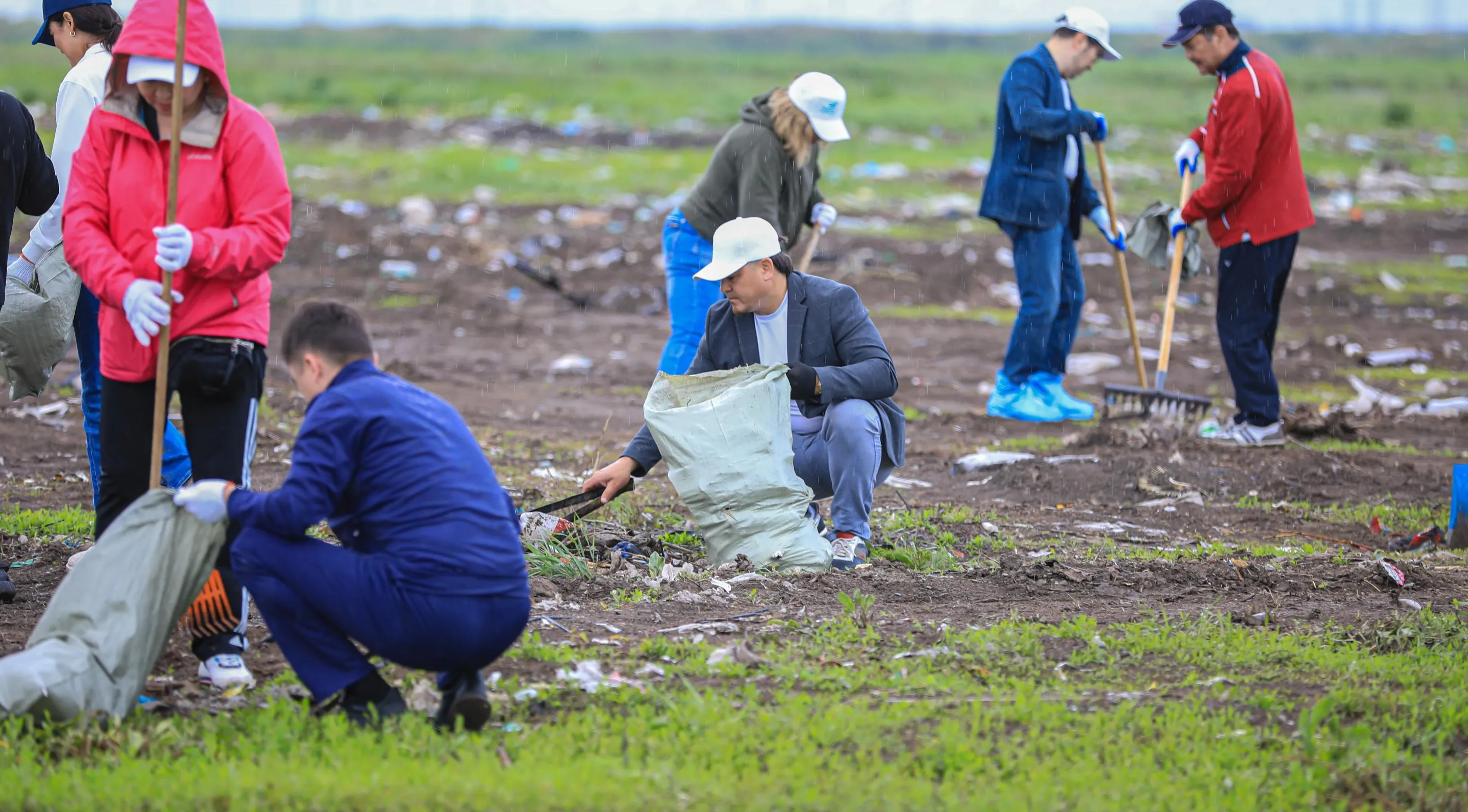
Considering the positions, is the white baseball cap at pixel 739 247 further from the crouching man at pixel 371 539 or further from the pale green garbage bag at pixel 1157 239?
the pale green garbage bag at pixel 1157 239

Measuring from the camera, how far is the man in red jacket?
729 cm

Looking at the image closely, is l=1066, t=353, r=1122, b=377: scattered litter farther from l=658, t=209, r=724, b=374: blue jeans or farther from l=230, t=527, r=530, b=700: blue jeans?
l=230, t=527, r=530, b=700: blue jeans

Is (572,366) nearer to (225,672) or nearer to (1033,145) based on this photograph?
(1033,145)

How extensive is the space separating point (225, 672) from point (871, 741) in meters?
1.84

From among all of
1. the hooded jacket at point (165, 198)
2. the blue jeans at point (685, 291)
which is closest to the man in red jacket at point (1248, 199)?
the blue jeans at point (685, 291)

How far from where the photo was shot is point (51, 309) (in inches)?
190

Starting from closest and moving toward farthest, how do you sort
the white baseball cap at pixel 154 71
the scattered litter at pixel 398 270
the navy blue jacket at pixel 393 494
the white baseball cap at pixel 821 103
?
the navy blue jacket at pixel 393 494 < the white baseball cap at pixel 154 71 < the white baseball cap at pixel 821 103 < the scattered litter at pixel 398 270

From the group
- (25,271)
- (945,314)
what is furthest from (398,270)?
(25,271)

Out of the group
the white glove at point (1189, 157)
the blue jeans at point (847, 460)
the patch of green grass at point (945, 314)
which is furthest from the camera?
the patch of green grass at point (945, 314)

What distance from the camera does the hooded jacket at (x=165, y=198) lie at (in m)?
3.65

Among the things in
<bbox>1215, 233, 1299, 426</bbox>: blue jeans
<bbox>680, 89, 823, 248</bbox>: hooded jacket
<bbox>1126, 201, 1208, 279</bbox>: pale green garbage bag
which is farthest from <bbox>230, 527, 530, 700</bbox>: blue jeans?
<bbox>1126, 201, 1208, 279</bbox>: pale green garbage bag

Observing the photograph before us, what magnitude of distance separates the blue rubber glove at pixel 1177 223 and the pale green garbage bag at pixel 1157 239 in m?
0.34

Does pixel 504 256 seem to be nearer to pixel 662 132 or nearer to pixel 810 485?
pixel 810 485

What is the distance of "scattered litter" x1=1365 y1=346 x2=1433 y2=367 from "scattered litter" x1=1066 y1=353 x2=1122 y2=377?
→ 1999 mm
